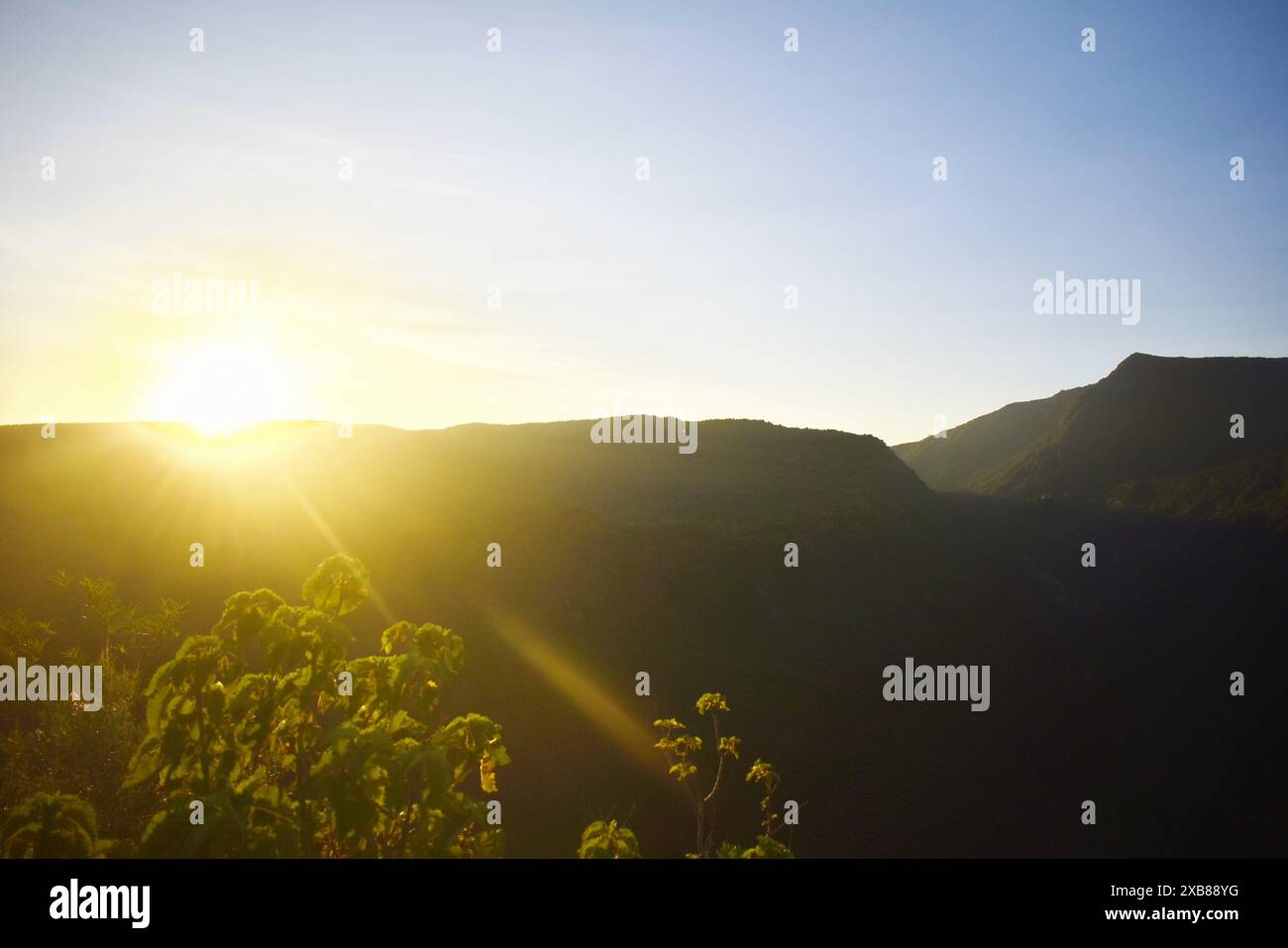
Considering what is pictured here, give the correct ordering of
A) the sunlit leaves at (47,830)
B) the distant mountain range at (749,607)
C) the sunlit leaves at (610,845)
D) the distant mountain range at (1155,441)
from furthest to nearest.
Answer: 1. the distant mountain range at (1155,441)
2. the distant mountain range at (749,607)
3. the sunlit leaves at (610,845)
4. the sunlit leaves at (47,830)

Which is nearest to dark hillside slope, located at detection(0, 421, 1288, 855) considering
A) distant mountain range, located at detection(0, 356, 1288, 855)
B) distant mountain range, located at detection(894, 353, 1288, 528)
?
distant mountain range, located at detection(0, 356, 1288, 855)

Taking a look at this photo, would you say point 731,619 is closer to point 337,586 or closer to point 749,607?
point 749,607

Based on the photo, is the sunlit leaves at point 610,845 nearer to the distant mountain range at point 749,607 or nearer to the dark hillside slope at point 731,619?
the distant mountain range at point 749,607

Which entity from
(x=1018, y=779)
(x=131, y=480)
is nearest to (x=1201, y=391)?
(x=1018, y=779)

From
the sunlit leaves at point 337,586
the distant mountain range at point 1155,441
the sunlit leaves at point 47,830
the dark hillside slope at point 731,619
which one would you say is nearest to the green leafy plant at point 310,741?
the sunlit leaves at point 337,586

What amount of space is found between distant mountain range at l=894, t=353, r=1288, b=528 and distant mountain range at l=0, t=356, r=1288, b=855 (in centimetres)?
1538

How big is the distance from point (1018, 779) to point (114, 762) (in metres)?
29.7

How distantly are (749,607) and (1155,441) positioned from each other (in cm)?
7756

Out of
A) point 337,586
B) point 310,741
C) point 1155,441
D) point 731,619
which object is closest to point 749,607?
point 731,619

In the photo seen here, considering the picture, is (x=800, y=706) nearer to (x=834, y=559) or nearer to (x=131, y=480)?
(x=834, y=559)

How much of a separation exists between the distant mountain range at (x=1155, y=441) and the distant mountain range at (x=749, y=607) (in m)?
15.4

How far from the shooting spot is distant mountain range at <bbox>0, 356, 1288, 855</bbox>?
2419cm

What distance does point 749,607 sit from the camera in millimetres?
35281

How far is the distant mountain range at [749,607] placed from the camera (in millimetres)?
24188
